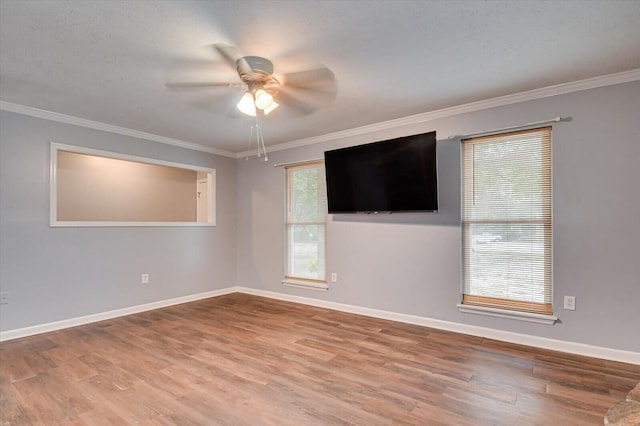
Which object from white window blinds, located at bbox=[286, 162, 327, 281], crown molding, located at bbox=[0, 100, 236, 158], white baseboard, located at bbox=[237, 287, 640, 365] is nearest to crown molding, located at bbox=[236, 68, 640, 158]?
white window blinds, located at bbox=[286, 162, 327, 281]

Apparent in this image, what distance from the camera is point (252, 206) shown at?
5336 millimetres

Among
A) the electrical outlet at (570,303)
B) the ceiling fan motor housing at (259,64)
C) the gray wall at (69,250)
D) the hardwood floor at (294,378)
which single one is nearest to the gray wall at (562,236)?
the electrical outlet at (570,303)

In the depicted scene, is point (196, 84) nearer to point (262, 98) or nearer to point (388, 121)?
point (262, 98)

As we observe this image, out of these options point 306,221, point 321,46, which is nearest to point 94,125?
point 306,221

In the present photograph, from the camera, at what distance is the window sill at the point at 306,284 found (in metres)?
4.51

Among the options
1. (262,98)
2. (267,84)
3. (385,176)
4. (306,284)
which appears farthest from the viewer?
(306,284)

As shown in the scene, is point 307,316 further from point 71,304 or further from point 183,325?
point 71,304

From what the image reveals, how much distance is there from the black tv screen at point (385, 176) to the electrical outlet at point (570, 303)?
54.0 inches

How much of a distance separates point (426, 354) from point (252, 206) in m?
3.45

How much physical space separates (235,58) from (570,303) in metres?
3.41

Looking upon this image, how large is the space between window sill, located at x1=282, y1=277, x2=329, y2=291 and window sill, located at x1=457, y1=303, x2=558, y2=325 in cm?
177

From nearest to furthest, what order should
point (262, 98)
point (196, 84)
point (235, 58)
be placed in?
point (235, 58)
point (262, 98)
point (196, 84)

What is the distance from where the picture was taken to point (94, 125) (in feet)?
12.7

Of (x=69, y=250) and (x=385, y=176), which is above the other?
(x=385, y=176)
